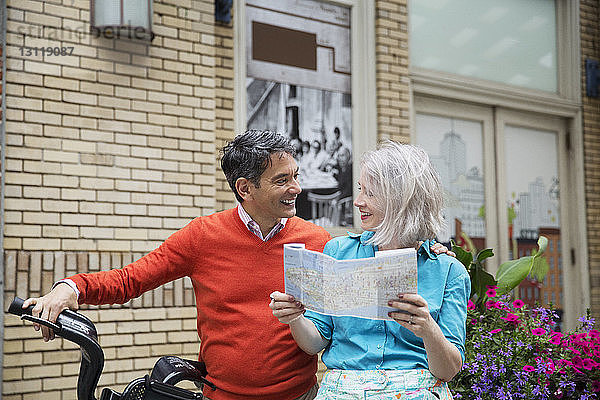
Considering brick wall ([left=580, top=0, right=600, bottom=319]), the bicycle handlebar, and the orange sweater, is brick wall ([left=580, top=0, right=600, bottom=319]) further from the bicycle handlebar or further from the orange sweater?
the bicycle handlebar

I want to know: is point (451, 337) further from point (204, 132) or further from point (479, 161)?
point (479, 161)

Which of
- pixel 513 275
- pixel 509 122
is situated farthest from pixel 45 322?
pixel 509 122

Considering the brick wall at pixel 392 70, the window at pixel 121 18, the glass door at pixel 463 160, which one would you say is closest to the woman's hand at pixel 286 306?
the window at pixel 121 18

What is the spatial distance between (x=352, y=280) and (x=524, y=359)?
1911 mm

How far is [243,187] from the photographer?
2891 millimetres

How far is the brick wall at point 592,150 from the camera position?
780 cm

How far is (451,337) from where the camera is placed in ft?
7.32

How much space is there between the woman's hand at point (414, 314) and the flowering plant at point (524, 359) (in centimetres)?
154

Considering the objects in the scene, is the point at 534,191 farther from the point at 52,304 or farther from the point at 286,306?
the point at 52,304

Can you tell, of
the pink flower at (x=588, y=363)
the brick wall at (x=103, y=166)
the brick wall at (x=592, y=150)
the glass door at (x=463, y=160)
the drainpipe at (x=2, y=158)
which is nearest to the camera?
the pink flower at (x=588, y=363)

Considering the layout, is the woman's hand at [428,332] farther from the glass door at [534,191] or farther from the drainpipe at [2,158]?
the glass door at [534,191]

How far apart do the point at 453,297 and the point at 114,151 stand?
305 centimetres

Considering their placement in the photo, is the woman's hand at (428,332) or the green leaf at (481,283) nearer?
the woman's hand at (428,332)

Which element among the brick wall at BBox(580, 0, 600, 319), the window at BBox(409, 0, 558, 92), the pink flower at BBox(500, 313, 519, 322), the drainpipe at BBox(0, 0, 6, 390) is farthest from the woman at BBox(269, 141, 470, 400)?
the brick wall at BBox(580, 0, 600, 319)
